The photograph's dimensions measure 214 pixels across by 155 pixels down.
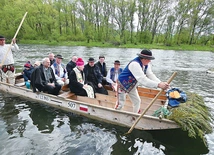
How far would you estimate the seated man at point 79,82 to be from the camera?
22.0 ft

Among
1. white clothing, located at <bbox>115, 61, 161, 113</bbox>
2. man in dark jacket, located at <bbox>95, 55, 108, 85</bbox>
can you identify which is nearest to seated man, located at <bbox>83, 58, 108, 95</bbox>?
man in dark jacket, located at <bbox>95, 55, 108, 85</bbox>

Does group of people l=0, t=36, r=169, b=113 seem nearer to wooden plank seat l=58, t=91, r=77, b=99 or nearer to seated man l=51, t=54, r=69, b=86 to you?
seated man l=51, t=54, r=69, b=86

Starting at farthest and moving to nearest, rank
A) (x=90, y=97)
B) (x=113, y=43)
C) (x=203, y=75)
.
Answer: (x=113, y=43) → (x=203, y=75) → (x=90, y=97)

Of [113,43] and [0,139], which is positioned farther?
[113,43]

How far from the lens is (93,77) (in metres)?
7.48

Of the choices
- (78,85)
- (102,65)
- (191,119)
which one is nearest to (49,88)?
(78,85)

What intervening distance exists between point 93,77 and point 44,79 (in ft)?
6.17

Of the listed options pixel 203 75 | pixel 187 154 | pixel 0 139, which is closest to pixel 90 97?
pixel 0 139

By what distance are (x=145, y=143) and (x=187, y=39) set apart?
4253 cm

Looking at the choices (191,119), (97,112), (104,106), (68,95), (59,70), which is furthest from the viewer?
(59,70)

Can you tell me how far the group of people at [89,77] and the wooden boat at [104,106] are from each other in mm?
250

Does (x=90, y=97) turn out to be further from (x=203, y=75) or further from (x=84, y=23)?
(x=84, y=23)

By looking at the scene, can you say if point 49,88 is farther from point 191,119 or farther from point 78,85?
point 191,119

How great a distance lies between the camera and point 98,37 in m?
47.8
